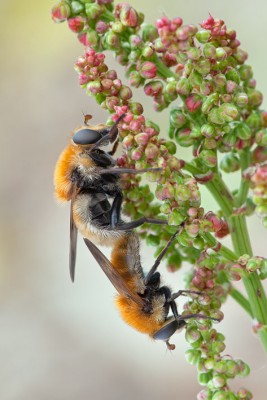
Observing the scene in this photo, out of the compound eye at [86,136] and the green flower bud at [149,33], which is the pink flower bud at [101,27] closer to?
the green flower bud at [149,33]

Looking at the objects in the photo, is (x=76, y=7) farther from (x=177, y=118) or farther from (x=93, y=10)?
(x=177, y=118)

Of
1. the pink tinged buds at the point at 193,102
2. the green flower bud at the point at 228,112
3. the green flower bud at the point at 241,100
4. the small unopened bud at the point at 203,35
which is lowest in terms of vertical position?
the green flower bud at the point at 241,100

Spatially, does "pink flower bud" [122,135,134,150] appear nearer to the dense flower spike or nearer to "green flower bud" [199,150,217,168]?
the dense flower spike

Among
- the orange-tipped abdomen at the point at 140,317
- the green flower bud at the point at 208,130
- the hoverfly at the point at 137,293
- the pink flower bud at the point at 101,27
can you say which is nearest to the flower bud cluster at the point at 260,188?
the green flower bud at the point at 208,130

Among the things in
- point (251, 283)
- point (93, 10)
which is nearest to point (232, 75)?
point (93, 10)

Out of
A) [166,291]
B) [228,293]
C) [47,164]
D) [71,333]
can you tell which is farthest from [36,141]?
[228,293]

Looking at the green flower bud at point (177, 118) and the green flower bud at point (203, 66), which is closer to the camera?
the green flower bud at point (203, 66)

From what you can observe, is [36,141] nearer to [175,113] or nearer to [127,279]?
[127,279]

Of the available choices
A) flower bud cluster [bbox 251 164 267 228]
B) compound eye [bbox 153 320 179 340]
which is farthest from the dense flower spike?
compound eye [bbox 153 320 179 340]
